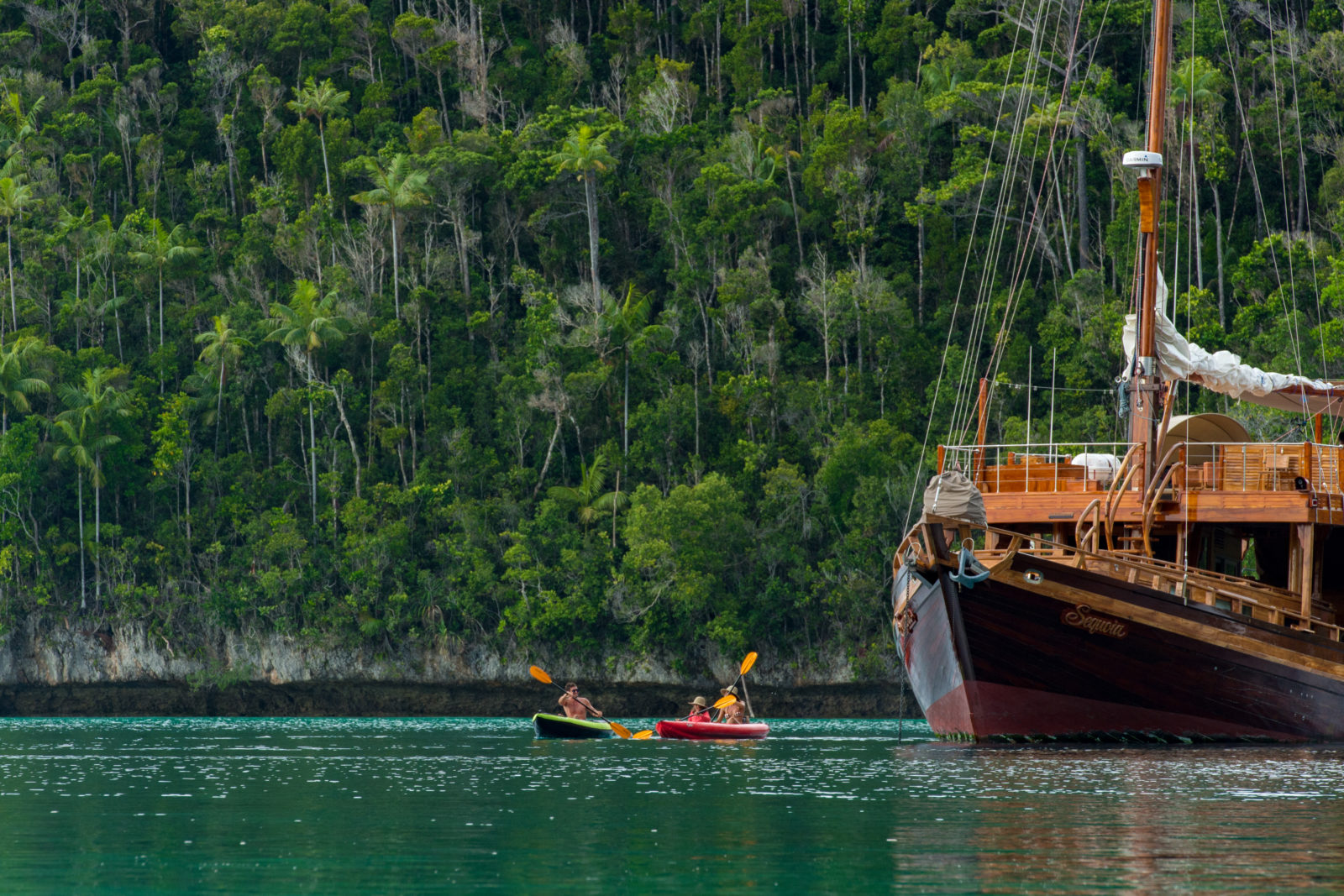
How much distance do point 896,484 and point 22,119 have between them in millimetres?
34064

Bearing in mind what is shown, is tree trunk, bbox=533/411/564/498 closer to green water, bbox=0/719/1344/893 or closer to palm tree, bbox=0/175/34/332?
palm tree, bbox=0/175/34/332

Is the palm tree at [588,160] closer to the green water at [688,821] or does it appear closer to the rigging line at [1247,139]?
the rigging line at [1247,139]

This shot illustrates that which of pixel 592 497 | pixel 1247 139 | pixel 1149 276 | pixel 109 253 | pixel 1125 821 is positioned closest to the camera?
pixel 1125 821

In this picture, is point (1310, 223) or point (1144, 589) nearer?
point (1144, 589)

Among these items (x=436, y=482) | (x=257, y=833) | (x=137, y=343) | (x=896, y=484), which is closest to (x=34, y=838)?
(x=257, y=833)

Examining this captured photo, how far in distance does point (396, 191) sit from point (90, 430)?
11454 millimetres

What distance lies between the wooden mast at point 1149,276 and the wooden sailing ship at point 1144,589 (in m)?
0.05

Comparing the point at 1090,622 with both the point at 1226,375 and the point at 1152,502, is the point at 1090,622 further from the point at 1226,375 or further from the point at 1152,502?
the point at 1226,375

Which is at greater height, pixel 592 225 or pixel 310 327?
pixel 592 225

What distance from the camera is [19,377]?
54688mm

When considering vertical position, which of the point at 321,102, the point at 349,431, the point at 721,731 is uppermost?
the point at 321,102

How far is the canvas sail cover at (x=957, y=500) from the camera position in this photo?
79.9ft

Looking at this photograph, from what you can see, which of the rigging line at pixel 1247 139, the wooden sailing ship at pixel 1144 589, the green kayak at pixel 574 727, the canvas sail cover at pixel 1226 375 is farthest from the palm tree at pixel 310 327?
the canvas sail cover at pixel 1226 375

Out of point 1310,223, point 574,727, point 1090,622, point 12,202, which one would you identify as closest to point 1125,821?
point 1090,622
